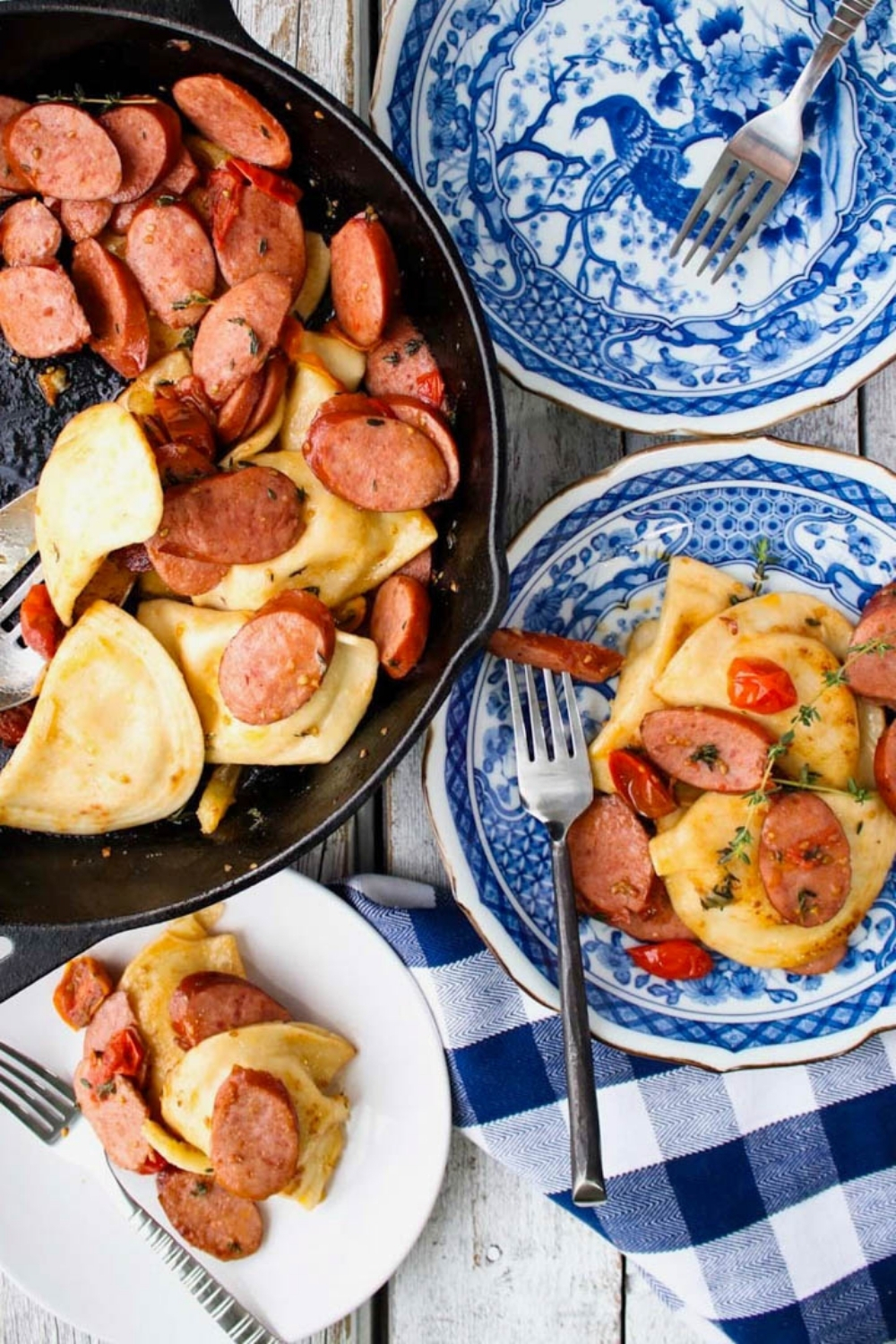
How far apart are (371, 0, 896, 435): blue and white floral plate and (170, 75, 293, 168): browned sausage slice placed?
33 cm

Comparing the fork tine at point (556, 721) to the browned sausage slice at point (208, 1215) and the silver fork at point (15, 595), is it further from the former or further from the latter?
the browned sausage slice at point (208, 1215)

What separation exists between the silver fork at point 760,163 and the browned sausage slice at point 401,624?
87 cm

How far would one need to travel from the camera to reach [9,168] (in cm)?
201

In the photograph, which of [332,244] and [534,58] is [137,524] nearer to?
[332,244]

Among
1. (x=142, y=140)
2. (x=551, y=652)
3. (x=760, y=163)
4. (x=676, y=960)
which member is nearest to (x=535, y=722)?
(x=551, y=652)

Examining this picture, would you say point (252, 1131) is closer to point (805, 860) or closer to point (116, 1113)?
point (116, 1113)

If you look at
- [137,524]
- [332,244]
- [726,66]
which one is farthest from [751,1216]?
[726,66]

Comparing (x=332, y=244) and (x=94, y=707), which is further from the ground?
(x=332, y=244)

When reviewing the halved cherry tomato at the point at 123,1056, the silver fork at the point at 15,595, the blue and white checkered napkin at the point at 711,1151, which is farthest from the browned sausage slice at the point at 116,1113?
the silver fork at the point at 15,595

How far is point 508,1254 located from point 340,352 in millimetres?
1857

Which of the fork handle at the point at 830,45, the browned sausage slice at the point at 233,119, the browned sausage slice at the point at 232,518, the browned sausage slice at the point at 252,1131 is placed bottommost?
the browned sausage slice at the point at 252,1131

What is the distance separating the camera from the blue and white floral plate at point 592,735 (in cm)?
223

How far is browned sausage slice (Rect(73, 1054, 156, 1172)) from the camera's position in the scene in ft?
7.69

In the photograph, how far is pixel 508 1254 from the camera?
255cm
